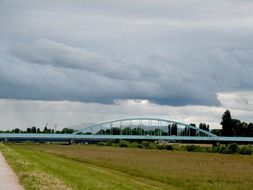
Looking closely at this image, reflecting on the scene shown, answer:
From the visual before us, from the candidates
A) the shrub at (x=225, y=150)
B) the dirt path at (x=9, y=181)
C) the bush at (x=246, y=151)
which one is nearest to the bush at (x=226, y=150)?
the shrub at (x=225, y=150)

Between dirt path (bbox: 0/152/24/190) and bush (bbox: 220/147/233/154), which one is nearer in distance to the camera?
dirt path (bbox: 0/152/24/190)

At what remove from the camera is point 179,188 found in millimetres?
38750

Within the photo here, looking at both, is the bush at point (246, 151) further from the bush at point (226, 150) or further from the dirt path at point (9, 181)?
the dirt path at point (9, 181)

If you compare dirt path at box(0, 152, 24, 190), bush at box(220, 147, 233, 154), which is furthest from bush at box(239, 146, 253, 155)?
dirt path at box(0, 152, 24, 190)

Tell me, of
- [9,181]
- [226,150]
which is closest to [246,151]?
[226,150]

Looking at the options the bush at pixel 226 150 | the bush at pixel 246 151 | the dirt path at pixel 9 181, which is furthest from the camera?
the bush at pixel 226 150

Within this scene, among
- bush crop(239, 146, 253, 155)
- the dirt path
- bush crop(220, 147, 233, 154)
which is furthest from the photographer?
bush crop(220, 147, 233, 154)

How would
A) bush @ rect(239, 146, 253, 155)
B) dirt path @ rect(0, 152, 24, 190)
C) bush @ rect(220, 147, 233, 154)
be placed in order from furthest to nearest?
bush @ rect(220, 147, 233, 154) < bush @ rect(239, 146, 253, 155) < dirt path @ rect(0, 152, 24, 190)

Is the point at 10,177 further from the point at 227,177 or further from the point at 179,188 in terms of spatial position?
the point at 227,177

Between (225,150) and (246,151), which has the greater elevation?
(225,150)

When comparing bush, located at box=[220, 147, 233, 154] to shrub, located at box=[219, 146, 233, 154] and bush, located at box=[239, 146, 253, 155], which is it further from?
bush, located at box=[239, 146, 253, 155]

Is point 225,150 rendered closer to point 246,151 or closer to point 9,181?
point 246,151

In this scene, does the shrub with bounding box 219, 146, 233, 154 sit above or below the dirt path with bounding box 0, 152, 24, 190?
above

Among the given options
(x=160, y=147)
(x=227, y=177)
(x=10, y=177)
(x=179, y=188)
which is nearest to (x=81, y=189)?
(x=10, y=177)
